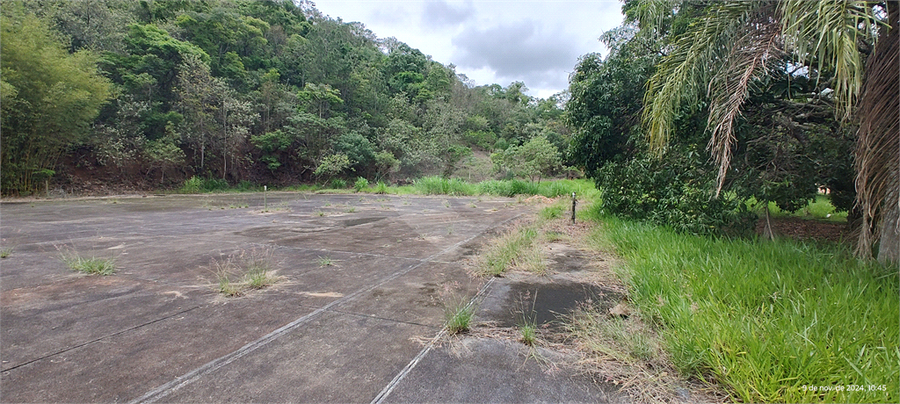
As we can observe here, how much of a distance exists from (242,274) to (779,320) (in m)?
4.19

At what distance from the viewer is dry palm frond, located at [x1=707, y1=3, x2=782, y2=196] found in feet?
11.0

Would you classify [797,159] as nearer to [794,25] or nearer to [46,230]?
[794,25]

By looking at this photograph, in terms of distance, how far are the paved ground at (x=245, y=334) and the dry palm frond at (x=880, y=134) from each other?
10.4 feet

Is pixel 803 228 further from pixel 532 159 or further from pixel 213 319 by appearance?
pixel 532 159

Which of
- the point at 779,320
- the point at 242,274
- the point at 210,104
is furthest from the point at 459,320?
the point at 210,104

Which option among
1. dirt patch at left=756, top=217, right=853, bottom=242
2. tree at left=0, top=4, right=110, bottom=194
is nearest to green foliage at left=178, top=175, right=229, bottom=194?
tree at left=0, top=4, right=110, bottom=194

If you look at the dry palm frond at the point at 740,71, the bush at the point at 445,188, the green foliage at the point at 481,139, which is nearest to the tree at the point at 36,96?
the bush at the point at 445,188

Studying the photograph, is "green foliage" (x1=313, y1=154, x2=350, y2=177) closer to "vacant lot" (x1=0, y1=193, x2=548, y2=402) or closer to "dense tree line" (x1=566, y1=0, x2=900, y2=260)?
"vacant lot" (x1=0, y1=193, x2=548, y2=402)

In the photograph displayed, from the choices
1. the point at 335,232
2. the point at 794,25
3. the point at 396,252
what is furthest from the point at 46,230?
the point at 794,25

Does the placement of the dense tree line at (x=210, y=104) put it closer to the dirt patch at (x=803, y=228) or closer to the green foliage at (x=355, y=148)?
the green foliage at (x=355, y=148)

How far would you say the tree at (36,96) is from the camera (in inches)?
433

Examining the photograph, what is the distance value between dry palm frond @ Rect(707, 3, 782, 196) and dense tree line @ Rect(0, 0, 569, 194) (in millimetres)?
6674

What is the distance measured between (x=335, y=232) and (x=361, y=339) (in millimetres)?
4394
